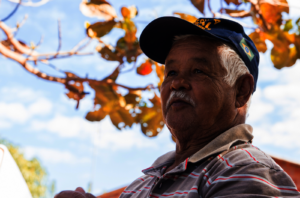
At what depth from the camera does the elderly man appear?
1.06m

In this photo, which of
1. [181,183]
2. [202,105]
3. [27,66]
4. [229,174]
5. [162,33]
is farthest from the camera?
[27,66]

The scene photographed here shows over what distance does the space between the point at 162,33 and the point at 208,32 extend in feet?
1.08

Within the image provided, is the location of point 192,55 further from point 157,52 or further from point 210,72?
point 157,52

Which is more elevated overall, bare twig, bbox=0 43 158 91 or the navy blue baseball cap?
the navy blue baseball cap

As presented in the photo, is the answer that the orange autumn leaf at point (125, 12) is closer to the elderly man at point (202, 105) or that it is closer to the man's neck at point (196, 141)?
the elderly man at point (202, 105)

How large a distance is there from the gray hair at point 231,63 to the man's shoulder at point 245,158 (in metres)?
0.34

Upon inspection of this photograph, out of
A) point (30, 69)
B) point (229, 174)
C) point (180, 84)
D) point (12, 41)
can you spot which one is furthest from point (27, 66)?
point (229, 174)

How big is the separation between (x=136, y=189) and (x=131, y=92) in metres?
0.92

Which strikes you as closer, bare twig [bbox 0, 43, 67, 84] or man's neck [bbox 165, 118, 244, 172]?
man's neck [bbox 165, 118, 244, 172]

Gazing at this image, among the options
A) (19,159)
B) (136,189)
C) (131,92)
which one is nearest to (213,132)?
(136,189)

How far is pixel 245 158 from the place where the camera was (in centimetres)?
96

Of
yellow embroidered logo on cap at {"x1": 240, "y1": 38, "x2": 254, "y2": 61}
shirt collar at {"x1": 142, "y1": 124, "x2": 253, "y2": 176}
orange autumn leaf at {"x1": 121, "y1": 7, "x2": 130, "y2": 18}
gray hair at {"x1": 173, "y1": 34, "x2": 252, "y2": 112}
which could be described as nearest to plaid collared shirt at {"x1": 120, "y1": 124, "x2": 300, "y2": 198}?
shirt collar at {"x1": 142, "y1": 124, "x2": 253, "y2": 176}

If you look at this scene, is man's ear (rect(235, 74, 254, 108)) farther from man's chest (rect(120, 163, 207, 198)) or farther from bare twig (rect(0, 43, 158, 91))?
bare twig (rect(0, 43, 158, 91))

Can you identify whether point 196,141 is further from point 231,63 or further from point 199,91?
point 231,63
